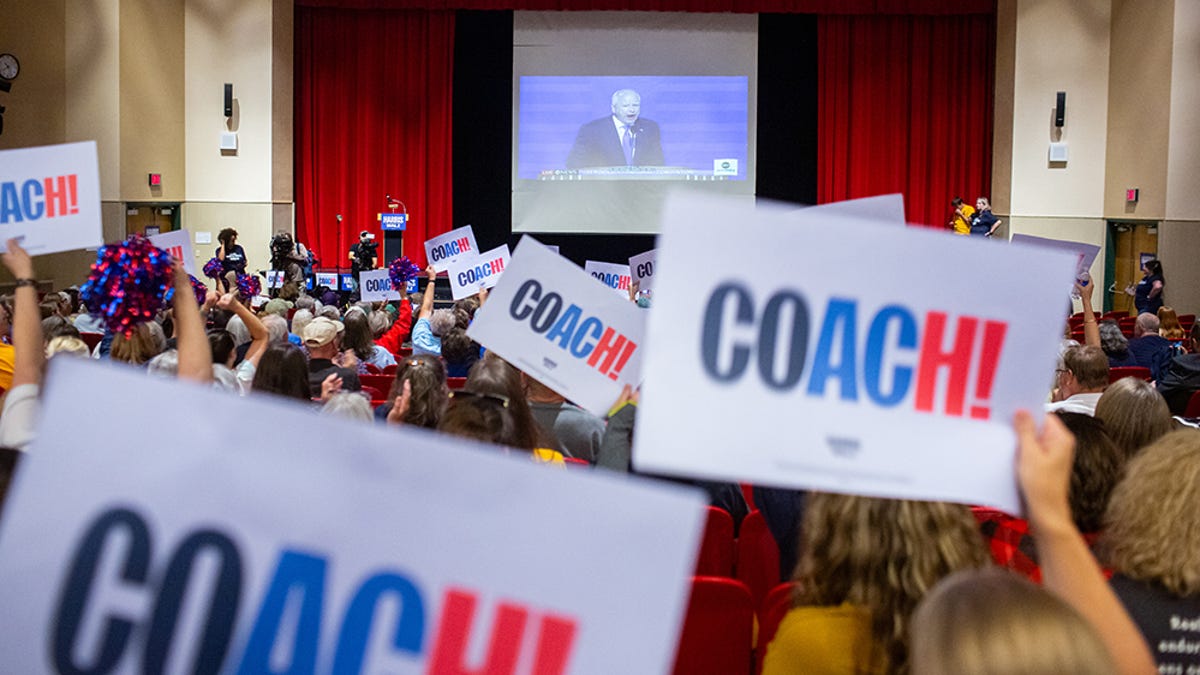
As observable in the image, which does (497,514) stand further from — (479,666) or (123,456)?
(123,456)

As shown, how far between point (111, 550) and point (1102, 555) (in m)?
1.59

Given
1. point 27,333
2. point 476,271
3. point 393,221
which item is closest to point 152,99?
point 393,221

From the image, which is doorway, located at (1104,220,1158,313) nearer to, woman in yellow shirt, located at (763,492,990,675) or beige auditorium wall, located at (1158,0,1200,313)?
beige auditorium wall, located at (1158,0,1200,313)

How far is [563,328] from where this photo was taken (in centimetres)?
410

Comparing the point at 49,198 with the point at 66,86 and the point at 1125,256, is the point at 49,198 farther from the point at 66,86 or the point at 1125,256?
the point at 1125,256

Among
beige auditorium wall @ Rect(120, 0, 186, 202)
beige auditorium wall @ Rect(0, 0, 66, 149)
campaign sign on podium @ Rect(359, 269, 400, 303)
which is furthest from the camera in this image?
beige auditorium wall @ Rect(120, 0, 186, 202)

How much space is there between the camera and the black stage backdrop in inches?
698

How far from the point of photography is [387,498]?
1.30 m

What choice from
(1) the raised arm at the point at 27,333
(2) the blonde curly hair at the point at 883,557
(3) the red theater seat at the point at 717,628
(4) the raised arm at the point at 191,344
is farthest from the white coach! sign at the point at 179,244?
(2) the blonde curly hair at the point at 883,557

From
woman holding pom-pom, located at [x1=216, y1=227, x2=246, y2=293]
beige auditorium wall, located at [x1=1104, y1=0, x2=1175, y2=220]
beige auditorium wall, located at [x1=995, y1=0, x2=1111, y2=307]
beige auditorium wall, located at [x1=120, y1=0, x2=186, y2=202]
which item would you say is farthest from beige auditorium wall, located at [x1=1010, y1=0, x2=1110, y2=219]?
beige auditorium wall, located at [x1=120, y1=0, x2=186, y2=202]

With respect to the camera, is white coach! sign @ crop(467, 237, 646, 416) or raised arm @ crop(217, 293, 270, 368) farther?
raised arm @ crop(217, 293, 270, 368)

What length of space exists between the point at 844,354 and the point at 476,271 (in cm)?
765

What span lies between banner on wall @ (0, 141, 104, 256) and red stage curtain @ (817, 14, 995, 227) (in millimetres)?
14498

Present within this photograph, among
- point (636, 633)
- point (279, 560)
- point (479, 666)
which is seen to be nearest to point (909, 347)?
point (636, 633)
